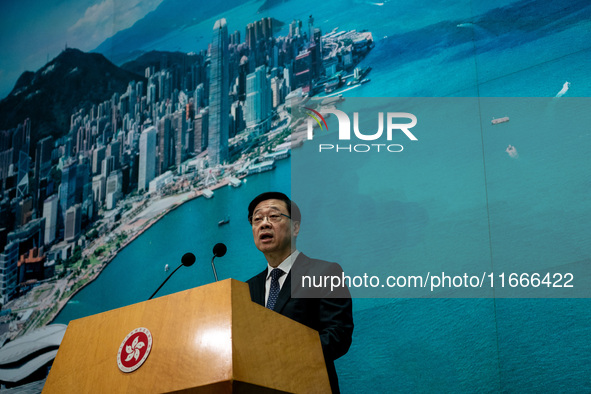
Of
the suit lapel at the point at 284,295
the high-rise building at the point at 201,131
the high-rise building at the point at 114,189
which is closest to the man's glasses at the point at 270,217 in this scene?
the suit lapel at the point at 284,295

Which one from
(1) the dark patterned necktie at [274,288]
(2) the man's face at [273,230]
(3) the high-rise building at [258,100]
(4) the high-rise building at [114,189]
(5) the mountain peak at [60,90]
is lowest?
(1) the dark patterned necktie at [274,288]

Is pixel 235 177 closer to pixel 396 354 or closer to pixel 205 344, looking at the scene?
pixel 396 354

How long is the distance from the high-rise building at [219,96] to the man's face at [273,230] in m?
1.31

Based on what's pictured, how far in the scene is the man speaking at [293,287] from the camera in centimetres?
205

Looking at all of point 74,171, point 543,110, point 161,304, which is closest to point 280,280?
point 161,304

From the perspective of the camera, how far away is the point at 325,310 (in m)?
2.16

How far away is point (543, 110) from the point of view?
323 centimetres

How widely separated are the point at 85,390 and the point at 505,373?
187 cm

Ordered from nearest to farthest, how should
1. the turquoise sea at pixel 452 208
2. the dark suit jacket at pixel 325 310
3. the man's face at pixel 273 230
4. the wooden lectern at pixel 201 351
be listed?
1. the wooden lectern at pixel 201 351
2. the dark suit jacket at pixel 325 310
3. the man's face at pixel 273 230
4. the turquoise sea at pixel 452 208

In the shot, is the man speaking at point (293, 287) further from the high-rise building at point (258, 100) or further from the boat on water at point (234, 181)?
the high-rise building at point (258, 100)

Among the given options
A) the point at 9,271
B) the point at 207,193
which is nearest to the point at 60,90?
the point at 9,271

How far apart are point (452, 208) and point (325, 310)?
1.26 metres

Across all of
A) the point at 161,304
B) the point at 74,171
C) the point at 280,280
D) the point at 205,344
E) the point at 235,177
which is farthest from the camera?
the point at 74,171

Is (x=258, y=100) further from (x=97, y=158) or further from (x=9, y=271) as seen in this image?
(x=9, y=271)
